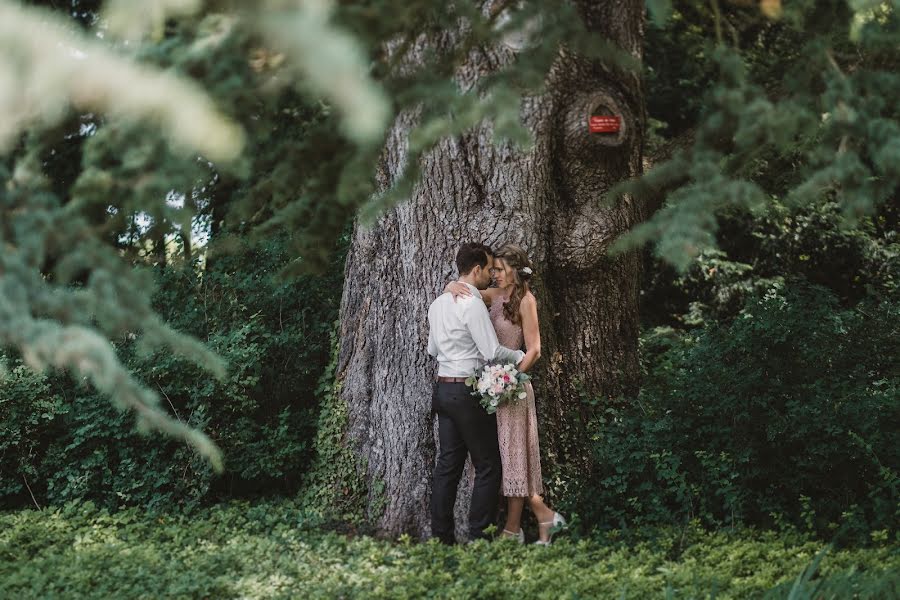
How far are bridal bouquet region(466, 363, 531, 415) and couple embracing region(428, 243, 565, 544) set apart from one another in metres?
0.09

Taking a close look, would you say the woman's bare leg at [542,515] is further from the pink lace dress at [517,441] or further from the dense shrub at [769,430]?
the dense shrub at [769,430]

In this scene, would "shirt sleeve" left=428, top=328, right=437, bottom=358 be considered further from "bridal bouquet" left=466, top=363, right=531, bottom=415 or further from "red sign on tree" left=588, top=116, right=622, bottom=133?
"red sign on tree" left=588, top=116, right=622, bottom=133

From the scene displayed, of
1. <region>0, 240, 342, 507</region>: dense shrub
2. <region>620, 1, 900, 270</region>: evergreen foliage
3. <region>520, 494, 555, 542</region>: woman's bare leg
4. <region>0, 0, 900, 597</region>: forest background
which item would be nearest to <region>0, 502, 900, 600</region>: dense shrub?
<region>0, 0, 900, 597</region>: forest background

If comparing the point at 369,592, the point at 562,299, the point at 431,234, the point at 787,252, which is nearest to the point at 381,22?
the point at 369,592

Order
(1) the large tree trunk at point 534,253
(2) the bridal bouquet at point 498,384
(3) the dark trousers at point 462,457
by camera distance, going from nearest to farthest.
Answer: (2) the bridal bouquet at point 498,384
(3) the dark trousers at point 462,457
(1) the large tree trunk at point 534,253

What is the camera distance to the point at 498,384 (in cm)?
643

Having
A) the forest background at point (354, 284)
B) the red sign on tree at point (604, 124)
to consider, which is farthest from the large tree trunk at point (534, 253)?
the forest background at point (354, 284)

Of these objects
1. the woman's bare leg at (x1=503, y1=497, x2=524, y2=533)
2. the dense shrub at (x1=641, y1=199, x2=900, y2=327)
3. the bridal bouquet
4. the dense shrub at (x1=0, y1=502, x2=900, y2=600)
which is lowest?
the dense shrub at (x1=0, y1=502, x2=900, y2=600)

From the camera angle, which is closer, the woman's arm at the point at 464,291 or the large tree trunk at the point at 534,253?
the woman's arm at the point at 464,291

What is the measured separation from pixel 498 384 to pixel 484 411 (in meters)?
0.34

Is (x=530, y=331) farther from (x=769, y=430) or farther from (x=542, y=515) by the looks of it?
(x=769, y=430)

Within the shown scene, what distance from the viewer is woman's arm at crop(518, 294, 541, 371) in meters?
6.68

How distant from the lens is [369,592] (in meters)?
5.45

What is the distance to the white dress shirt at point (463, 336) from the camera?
21.3 ft
